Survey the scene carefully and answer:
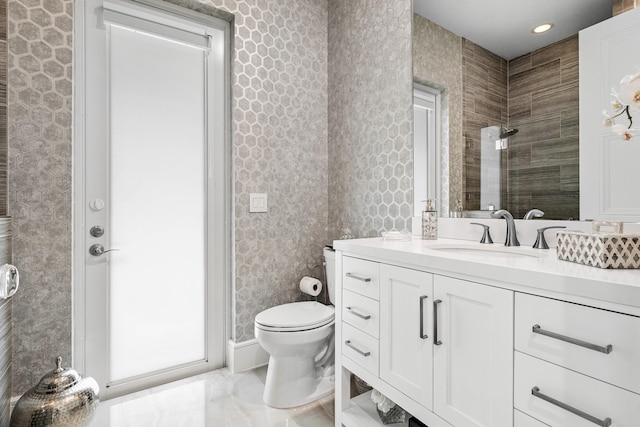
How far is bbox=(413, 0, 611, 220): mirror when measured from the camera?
4.02ft

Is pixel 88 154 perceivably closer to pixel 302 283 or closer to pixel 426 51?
pixel 302 283

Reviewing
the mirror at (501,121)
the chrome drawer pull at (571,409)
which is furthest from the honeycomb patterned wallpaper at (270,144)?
the chrome drawer pull at (571,409)

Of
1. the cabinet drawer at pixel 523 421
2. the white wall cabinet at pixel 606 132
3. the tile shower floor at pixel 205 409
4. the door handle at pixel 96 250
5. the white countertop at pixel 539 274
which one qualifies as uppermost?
the white wall cabinet at pixel 606 132

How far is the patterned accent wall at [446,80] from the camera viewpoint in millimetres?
1593

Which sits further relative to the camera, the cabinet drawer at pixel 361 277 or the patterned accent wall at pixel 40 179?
the patterned accent wall at pixel 40 179

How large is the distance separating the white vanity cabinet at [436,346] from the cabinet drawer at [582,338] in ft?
0.14

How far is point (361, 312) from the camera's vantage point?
135 centimetres

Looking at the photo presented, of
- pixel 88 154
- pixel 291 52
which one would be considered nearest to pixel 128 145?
pixel 88 154

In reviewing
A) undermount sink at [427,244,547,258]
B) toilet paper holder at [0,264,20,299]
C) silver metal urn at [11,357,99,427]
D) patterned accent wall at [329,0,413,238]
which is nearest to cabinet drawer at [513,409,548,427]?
undermount sink at [427,244,547,258]

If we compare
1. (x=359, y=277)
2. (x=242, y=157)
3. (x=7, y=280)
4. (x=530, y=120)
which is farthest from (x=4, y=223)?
(x=530, y=120)

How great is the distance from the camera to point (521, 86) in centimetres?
135

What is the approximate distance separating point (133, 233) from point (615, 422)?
2085 mm

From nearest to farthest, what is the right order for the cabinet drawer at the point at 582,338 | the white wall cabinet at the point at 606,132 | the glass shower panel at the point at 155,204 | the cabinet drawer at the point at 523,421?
the cabinet drawer at the point at 582,338, the cabinet drawer at the point at 523,421, the white wall cabinet at the point at 606,132, the glass shower panel at the point at 155,204

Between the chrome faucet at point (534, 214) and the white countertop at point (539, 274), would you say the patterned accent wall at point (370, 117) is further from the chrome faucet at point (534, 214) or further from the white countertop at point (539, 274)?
the white countertop at point (539, 274)
